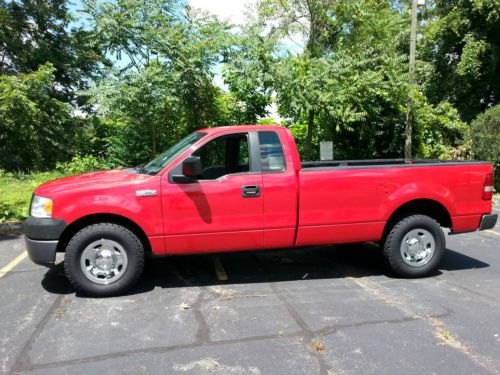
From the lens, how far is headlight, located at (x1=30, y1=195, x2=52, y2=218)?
4.64m

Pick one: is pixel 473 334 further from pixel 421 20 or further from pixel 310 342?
pixel 421 20

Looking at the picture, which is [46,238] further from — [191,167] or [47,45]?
[47,45]

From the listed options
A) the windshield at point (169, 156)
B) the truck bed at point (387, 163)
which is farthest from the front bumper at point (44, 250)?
the truck bed at point (387, 163)

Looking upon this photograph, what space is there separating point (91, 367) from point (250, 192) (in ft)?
7.75

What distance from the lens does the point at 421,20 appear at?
23.1m

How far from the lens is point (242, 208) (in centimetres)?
496

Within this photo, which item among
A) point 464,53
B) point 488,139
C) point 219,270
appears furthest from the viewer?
point 464,53

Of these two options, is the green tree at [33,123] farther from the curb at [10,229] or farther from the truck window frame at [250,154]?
the truck window frame at [250,154]

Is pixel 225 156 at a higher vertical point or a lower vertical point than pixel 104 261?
higher

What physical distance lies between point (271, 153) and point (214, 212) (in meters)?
0.95

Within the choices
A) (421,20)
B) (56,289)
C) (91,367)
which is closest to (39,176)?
(56,289)

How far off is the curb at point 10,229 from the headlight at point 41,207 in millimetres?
3502

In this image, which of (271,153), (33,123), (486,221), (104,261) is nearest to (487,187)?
(486,221)

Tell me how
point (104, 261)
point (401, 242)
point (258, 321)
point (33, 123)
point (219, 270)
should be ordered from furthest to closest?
point (33, 123), point (219, 270), point (401, 242), point (104, 261), point (258, 321)
